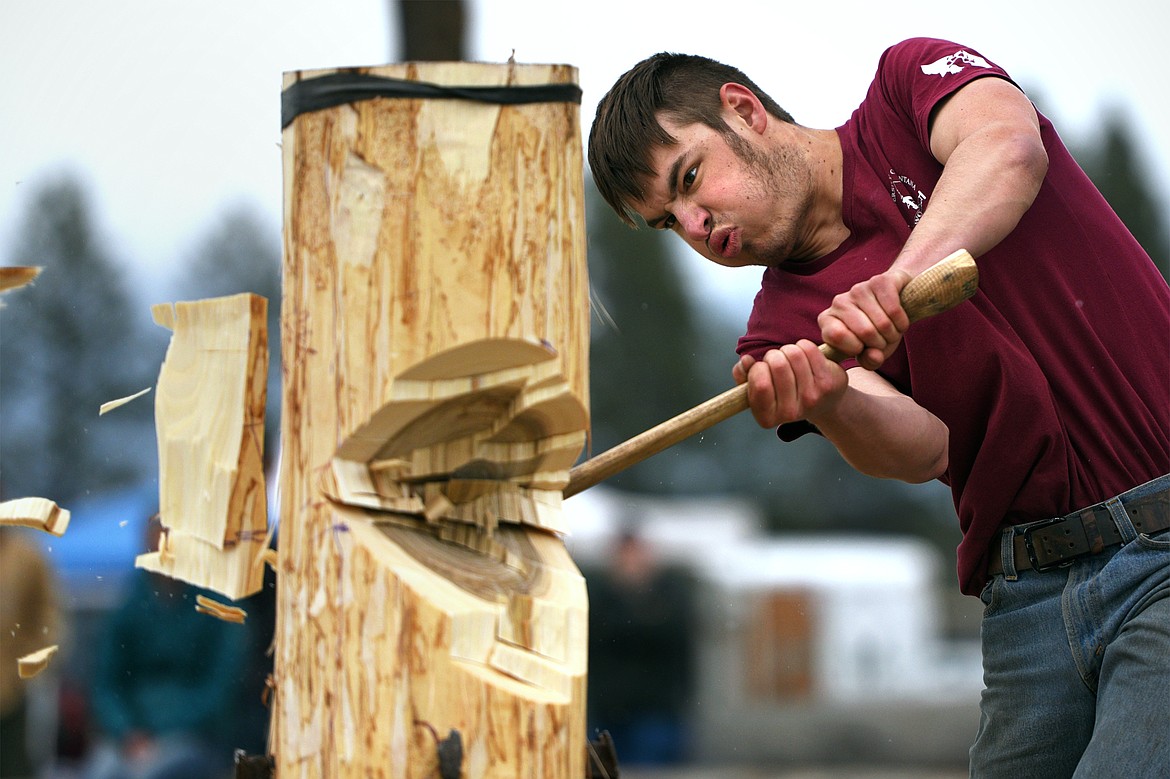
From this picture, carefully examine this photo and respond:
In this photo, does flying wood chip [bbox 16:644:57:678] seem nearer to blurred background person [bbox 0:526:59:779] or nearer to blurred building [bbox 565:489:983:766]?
blurred background person [bbox 0:526:59:779]

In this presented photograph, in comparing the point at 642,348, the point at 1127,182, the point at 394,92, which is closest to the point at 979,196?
the point at 394,92

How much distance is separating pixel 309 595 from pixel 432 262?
442 mm

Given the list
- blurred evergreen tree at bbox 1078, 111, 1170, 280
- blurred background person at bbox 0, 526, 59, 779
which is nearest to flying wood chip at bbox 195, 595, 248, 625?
blurred background person at bbox 0, 526, 59, 779

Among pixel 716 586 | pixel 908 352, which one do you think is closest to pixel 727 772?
pixel 716 586

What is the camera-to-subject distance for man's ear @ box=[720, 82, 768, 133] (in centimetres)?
205

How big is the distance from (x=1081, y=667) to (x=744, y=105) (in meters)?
1.08

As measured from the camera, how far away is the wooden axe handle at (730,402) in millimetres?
1625

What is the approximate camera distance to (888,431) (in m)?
1.94

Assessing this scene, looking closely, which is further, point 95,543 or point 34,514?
point 95,543

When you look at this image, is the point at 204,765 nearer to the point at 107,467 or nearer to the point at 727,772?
the point at 107,467

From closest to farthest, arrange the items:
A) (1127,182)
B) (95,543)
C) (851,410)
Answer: (851,410), (95,543), (1127,182)

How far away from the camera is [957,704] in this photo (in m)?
7.51

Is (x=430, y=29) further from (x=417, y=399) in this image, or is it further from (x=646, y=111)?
(x=417, y=399)

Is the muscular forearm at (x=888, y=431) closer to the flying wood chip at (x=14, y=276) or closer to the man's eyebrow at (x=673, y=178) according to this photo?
the man's eyebrow at (x=673, y=178)
